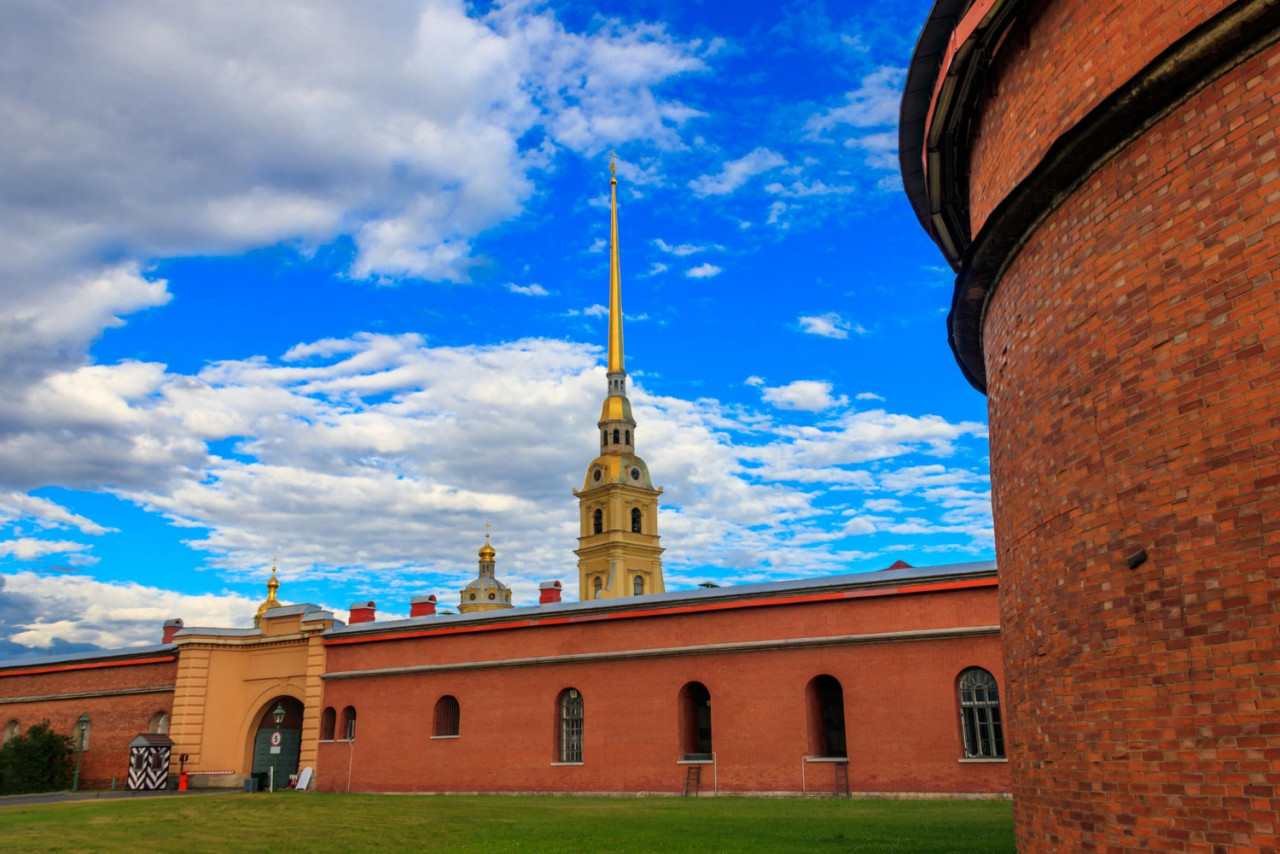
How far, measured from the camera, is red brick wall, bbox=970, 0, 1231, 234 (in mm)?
5730

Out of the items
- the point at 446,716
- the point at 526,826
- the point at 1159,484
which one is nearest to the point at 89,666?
the point at 446,716

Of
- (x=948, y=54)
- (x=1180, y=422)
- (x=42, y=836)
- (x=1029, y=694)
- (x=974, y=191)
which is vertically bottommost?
(x=42, y=836)

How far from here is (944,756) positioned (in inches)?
803

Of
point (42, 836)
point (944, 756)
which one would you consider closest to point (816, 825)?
point (944, 756)

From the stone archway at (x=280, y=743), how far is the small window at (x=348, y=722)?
2.61 meters

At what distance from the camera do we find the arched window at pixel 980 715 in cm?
2006

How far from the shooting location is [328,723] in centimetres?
3136

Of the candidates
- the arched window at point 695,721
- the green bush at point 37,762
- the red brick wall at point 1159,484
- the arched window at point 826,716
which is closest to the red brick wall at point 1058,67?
the red brick wall at point 1159,484

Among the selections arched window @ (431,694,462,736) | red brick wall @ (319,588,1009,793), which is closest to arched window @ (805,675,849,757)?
red brick wall @ (319,588,1009,793)

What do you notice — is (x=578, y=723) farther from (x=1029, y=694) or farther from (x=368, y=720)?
(x=1029, y=694)

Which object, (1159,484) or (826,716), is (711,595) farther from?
(1159,484)

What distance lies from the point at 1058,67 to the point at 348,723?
2957 cm

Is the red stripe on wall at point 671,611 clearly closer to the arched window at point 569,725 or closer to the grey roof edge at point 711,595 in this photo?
the grey roof edge at point 711,595

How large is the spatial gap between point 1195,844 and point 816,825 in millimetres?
11083
